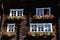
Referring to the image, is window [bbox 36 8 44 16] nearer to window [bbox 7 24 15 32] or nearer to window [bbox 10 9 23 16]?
window [bbox 10 9 23 16]

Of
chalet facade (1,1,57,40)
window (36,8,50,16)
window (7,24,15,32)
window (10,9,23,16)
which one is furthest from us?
window (10,9,23,16)

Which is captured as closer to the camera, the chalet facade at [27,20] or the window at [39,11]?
the chalet facade at [27,20]

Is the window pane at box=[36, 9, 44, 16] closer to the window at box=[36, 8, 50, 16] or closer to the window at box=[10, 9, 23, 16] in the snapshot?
the window at box=[36, 8, 50, 16]

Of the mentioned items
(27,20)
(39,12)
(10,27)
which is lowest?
(10,27)

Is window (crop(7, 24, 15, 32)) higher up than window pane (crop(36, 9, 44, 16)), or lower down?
lower down

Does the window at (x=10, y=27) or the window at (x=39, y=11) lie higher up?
the window at (x=39, y=11)

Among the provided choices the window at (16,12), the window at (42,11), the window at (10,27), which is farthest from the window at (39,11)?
the window at (10,27)

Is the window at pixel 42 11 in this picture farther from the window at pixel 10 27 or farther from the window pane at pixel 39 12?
the window at pixel 10 27

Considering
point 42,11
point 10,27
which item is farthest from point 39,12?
point 10,27

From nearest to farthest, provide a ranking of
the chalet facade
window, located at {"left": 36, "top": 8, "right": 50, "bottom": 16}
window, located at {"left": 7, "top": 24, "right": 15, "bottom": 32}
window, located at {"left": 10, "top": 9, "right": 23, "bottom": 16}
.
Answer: the chalet facade
window, located at {"left": 7, "top": 24, "right": 15, "bottom": 32}
window, located at {"left": 36, "top": 8, "right": 50, "bottom": 16}
window, located at {"left": 10, "top": 9, "right": 23, "bottom": 16}

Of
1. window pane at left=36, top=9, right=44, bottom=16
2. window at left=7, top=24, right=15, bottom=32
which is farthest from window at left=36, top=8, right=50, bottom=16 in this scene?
window at left=7, top=24, right=15, bottom=32

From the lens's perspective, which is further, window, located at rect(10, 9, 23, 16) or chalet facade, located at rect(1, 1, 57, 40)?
window, located at rect(10, 9, 23, 16)

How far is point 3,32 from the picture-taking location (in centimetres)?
3042

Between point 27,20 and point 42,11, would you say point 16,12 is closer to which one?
point 27,20
